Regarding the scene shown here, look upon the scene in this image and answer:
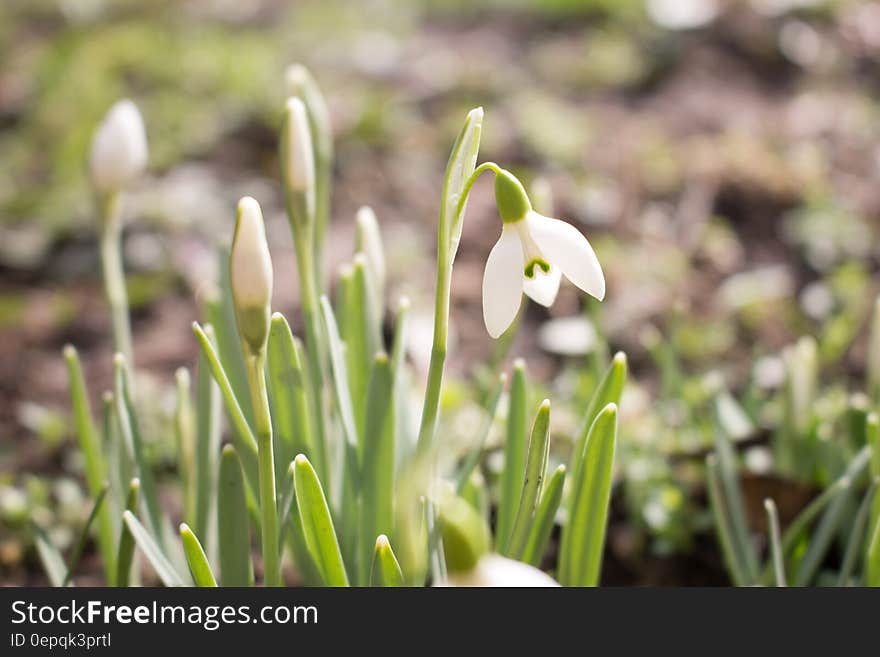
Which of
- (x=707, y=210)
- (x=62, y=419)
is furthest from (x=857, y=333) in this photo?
(x=62, y=419)

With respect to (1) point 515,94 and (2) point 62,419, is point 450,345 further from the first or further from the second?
(1) point 515,94

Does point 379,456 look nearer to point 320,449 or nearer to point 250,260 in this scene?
point 320,449

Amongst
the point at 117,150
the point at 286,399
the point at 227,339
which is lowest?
the point at 286,399

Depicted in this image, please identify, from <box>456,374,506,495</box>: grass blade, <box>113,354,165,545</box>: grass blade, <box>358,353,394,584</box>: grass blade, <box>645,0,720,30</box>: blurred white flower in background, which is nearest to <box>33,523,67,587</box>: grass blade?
<box>113,354,165,545</box>: grass blade

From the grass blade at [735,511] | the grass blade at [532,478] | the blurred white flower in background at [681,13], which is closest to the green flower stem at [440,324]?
the grass blade at [532,478]

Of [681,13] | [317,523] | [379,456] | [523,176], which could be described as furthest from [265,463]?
[681,13]

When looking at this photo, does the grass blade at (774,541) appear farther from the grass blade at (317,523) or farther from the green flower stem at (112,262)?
the green flower stem at (112,262)

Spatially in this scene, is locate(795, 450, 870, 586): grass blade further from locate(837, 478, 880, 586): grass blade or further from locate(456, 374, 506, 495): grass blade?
locate(456, 374, 506, 495): grass blade
